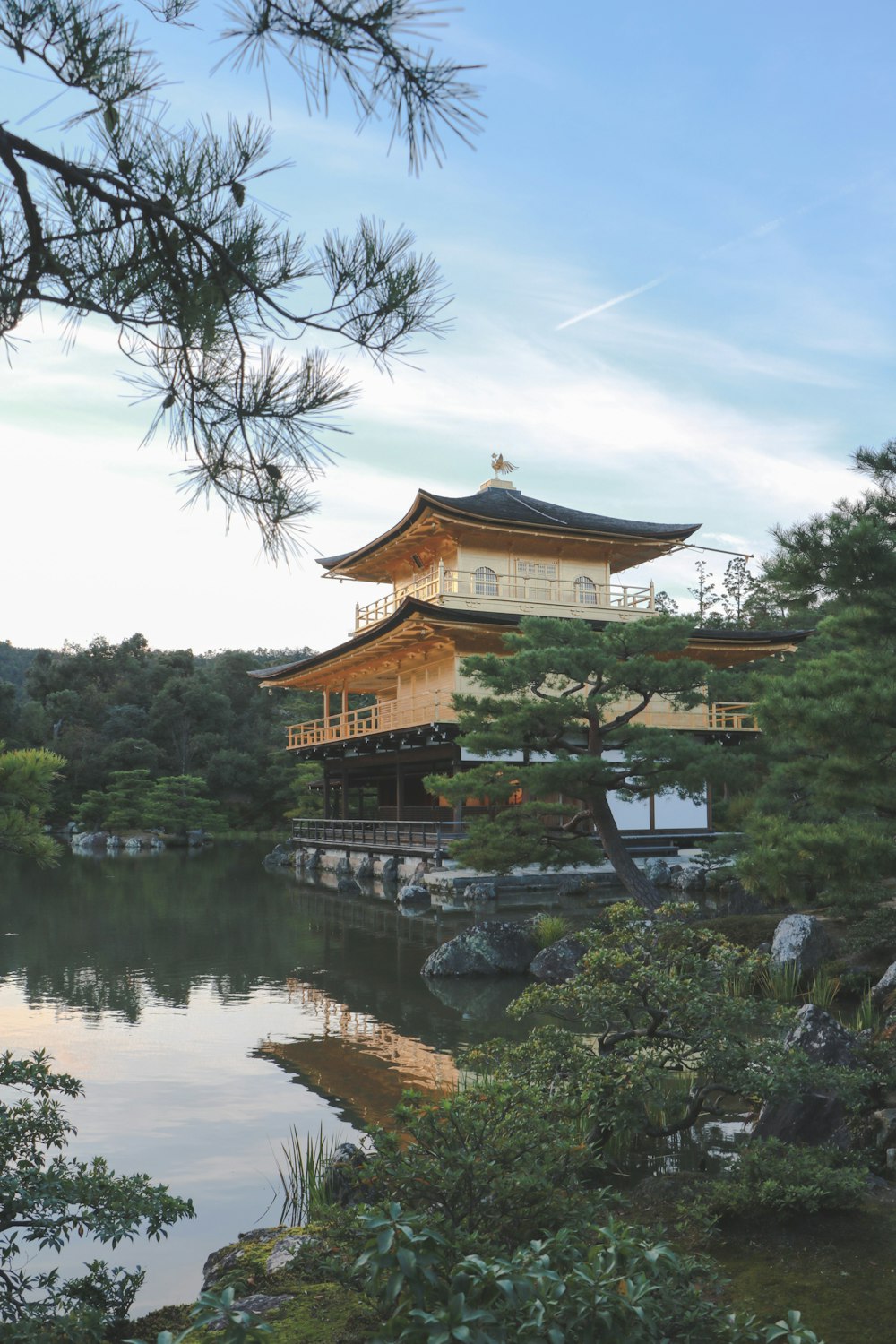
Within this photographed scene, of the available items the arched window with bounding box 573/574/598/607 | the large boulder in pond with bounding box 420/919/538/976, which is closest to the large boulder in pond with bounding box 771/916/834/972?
the large boulder in pond with bounding box 420/919/538/976

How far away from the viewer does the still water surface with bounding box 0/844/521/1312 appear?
5355 millimetres

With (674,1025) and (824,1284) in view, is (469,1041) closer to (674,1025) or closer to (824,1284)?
(674,1025)

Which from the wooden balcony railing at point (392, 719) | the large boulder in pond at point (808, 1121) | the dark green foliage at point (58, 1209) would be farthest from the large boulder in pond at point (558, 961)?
the wooden balcony railing at point (392, 719)

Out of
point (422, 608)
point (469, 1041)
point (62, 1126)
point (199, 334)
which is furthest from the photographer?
point (422, 608)

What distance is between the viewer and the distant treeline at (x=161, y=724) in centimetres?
3931

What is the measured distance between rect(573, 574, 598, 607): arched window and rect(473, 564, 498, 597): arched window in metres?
2.23

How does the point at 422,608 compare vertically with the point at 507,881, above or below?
above

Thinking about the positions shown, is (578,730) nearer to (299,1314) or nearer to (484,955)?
(484,955)

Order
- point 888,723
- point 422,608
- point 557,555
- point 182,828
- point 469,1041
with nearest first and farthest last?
1. point 888,723
2. point 469,1041
3. point 422,608
4. point 557,555
5. point 182,828

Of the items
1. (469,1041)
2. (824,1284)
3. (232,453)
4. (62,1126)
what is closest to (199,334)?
(232,453)

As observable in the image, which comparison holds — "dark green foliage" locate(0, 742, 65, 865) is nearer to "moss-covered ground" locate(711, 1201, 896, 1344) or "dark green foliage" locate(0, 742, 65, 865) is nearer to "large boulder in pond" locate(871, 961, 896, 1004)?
"moss-covered ground" locate(711, 1201, 896, 1344)

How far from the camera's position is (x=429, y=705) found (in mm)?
21250

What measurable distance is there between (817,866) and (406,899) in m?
10.7

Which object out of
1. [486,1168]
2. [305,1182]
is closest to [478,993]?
[305,1182]
